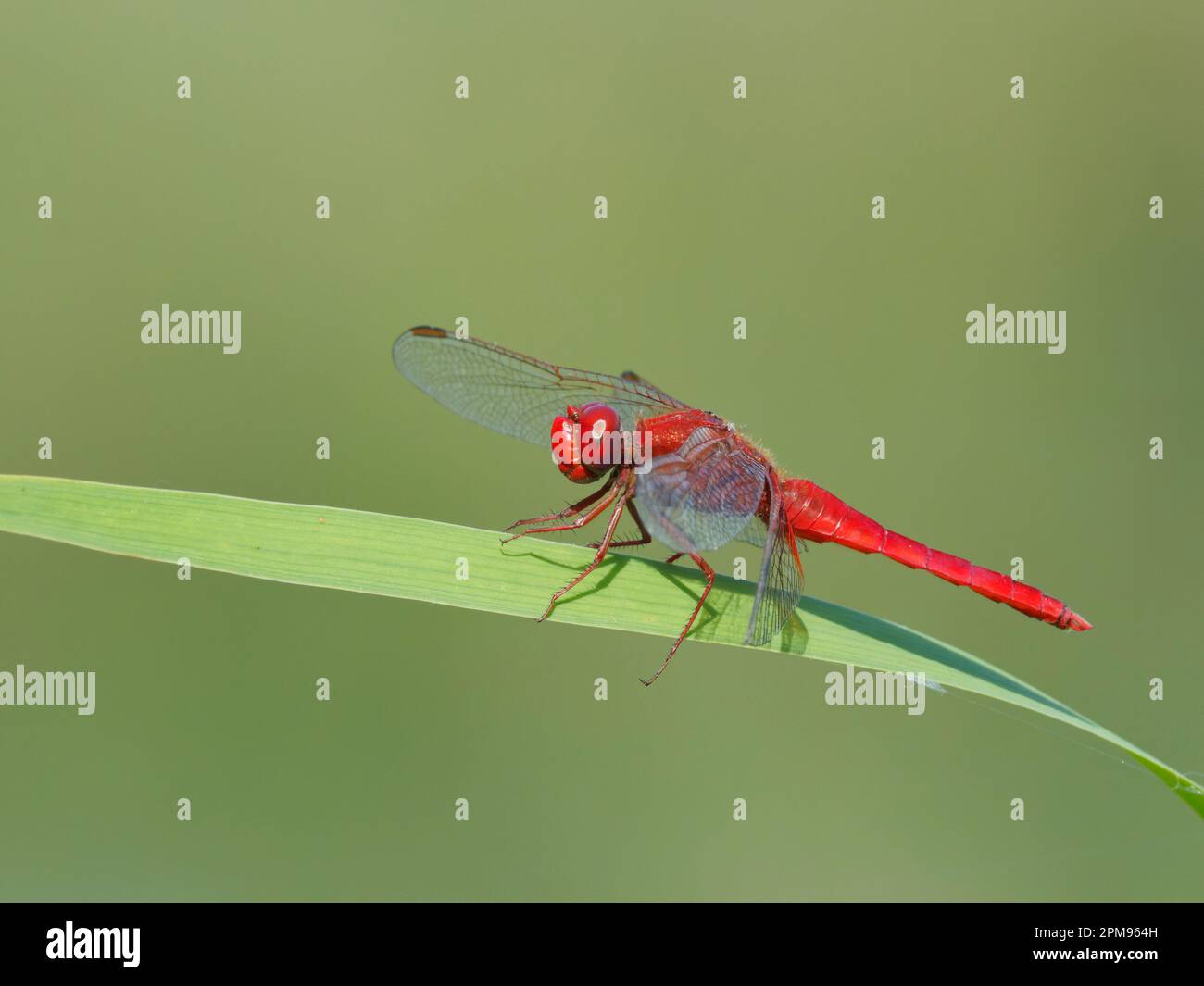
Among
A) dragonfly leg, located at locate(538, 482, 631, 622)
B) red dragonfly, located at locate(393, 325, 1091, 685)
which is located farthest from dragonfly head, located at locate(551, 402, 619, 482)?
dragonfly leg, located at locate(538, 482, 631, 622)

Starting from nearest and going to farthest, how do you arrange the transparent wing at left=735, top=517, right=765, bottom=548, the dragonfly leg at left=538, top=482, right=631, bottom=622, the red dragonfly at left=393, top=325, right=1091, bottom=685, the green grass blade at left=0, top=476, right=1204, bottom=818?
the green grass blade at left=0, top=476, right=1204, bottom=818, the dragonfly leg at left=538, top=482, right=631, bottom=622, the red dragonfly at left=393, top=325, right=1091, bottom=685, the transparent wing at left=735, top=517, right=765, bottom=548

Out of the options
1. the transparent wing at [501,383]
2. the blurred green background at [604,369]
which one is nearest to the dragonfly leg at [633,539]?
the transparent wing at [501,383]

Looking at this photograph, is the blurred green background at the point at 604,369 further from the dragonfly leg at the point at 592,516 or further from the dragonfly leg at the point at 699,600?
the dragonfly leg at the point at 699,600

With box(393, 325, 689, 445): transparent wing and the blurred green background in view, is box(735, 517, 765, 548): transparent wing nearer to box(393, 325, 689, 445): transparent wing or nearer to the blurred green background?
box(393, 325, 689, 445): transparent wing

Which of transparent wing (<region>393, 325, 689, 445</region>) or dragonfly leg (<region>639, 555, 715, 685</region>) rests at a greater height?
transparent wing (<region>393, 325, 689, 445</region>)

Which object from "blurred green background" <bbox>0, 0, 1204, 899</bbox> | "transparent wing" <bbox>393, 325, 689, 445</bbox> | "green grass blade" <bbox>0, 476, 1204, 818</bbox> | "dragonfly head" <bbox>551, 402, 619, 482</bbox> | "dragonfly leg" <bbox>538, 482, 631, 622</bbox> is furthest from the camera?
"blurred green background" <bbox>0, 0, 1204, 899</bbox>

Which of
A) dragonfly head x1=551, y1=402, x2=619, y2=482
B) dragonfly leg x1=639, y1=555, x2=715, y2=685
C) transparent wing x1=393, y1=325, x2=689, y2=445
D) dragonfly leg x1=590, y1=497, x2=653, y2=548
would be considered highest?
transparent wing x1=393, y1=325, x2=689, y2=445
